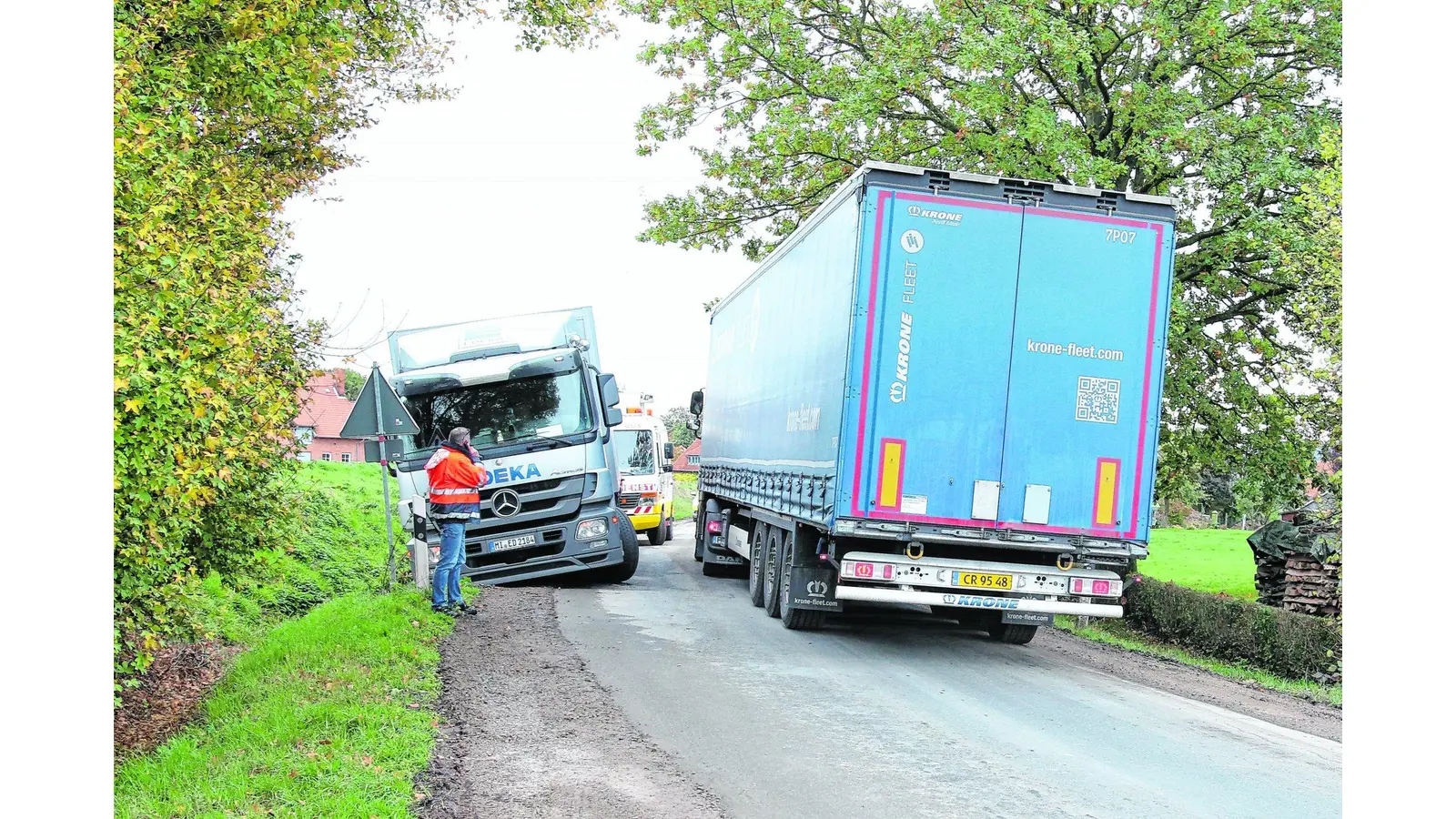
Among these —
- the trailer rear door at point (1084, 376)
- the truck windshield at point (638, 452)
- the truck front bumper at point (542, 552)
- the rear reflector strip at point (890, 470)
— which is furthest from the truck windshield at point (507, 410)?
the truck windshield at point (638, 452)

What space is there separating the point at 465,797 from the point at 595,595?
8.33 m

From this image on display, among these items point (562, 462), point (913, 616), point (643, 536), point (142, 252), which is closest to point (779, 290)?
point (562, 462)

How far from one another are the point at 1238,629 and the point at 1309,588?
299cm

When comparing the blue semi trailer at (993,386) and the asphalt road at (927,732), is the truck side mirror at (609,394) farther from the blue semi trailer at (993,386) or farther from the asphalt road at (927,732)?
the blue semi trailer at (993,386)

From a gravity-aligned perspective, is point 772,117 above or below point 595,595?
above

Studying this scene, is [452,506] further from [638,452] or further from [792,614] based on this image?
[638,452]

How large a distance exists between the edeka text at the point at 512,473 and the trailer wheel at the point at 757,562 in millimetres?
2694

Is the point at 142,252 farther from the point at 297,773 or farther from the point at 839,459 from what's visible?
the point at 839,459

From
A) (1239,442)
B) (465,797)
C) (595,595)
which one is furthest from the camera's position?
(1239,442)

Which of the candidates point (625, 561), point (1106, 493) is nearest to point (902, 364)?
point (1106, 493)

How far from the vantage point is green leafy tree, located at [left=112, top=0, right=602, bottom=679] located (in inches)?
231

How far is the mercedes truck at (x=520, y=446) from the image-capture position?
13.5 m

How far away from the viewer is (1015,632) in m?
11.7

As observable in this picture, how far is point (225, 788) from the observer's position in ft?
18.1
